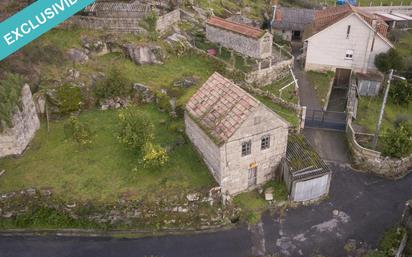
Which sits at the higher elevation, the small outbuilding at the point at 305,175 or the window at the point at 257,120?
the window at the point at 257,120

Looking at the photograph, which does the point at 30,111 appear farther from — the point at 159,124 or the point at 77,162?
the point at 159,124

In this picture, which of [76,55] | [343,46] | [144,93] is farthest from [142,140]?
[343,46]

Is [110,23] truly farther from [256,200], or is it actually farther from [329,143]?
[329,143]

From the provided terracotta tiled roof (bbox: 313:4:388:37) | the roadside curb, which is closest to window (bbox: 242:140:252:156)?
the roadside curb

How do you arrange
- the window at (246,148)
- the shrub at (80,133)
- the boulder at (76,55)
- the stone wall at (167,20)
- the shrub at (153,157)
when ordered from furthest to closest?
the stone wall at (167,20) → the boulder at (76,55) → the shrub at (80,133) → the shrub at (153,157) → the window at (246,148)

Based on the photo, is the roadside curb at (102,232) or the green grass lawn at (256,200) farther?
the green grass lawn at (256,200)

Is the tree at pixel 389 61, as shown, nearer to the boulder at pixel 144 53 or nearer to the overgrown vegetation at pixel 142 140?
the boulder at pixel 144 53

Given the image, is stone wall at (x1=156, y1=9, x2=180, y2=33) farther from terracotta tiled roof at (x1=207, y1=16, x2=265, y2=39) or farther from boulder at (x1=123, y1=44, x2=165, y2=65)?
terracotta tiled roof at (x1=207, y1=16, x2=265, y2=39)

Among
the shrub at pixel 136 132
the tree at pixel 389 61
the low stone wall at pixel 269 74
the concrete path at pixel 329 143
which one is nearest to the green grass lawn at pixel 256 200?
the concrete path at pixel 329 143
